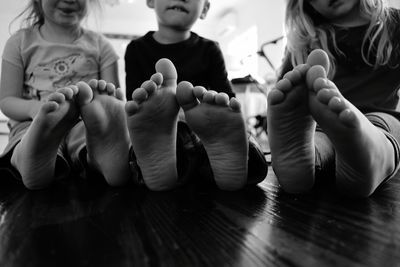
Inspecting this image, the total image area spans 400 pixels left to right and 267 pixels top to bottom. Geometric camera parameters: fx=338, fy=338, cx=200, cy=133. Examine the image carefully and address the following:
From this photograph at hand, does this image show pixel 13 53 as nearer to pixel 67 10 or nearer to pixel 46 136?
pixel 67 10

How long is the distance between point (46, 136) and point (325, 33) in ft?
2.34

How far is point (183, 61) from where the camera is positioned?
0.94 meters

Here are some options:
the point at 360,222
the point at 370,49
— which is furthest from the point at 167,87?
the point at 370,49

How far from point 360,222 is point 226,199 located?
0.20 m

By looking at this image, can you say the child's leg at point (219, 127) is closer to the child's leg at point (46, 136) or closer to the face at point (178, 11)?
the child's leg at point (46, 136)

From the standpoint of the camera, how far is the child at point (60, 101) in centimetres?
55

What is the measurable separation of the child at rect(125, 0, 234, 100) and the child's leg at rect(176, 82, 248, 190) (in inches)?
16.9

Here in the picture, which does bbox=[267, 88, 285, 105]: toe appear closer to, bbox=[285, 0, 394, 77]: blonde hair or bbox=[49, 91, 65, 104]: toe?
bbox=[49, 91, 65, 104]: toe

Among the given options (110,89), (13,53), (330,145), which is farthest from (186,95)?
(13,53)

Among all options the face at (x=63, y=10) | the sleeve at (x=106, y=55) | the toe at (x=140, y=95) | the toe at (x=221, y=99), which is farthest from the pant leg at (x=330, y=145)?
the face at (x=63, y=10)

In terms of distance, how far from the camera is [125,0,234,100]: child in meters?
0.92

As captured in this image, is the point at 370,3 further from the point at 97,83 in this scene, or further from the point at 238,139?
the point at 97,83

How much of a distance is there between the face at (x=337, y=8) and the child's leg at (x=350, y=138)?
47 cm

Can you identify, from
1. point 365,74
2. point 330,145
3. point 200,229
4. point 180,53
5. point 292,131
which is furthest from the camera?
point 180,53
